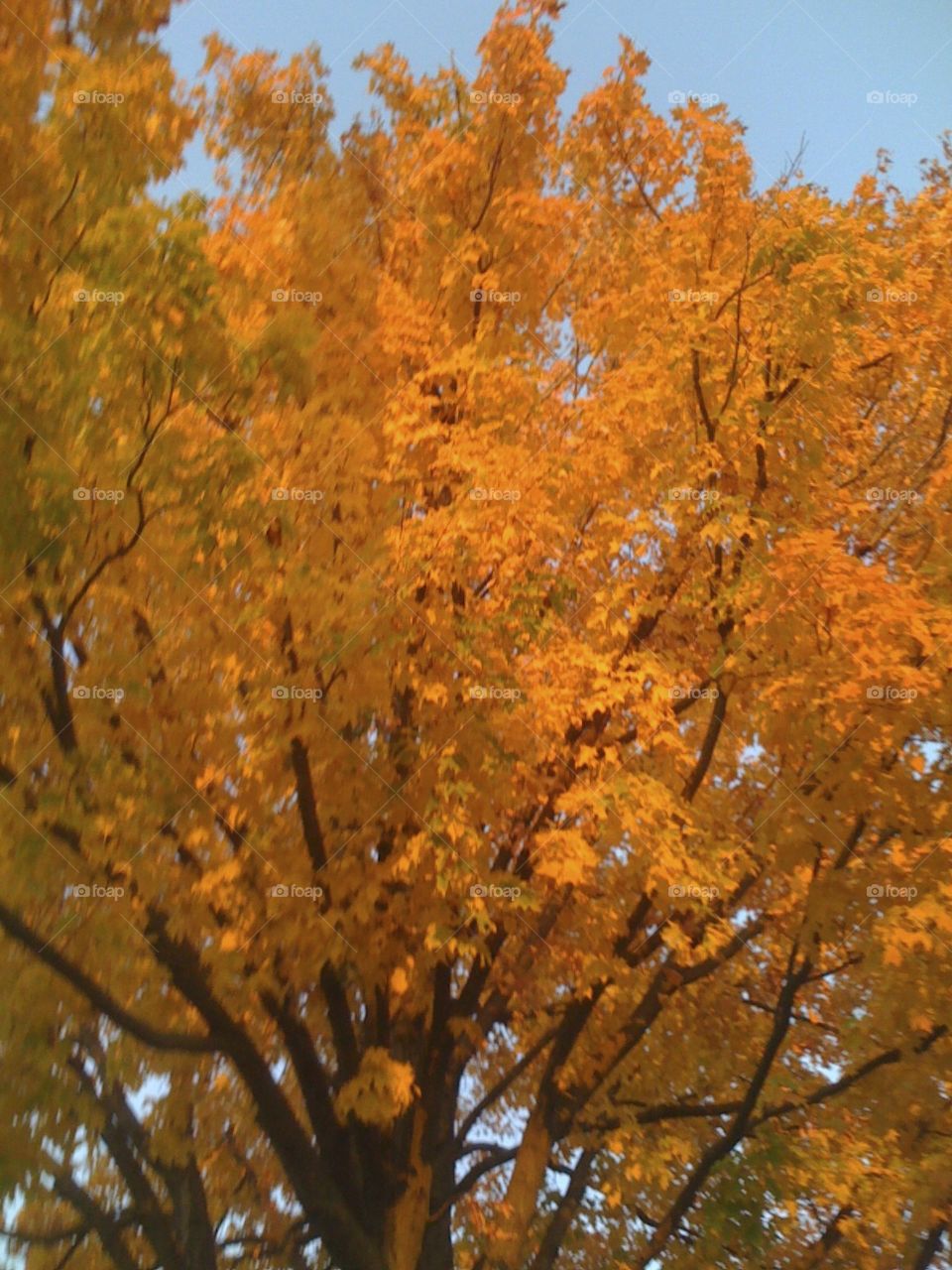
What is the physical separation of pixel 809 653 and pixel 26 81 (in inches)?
190

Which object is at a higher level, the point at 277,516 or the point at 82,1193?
the point at 277,516

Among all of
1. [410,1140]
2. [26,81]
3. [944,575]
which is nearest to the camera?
[26,81]

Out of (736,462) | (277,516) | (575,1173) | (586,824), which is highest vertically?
(736,462)

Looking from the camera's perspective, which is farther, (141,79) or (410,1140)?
(410,1140)

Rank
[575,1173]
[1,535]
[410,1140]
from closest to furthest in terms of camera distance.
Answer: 1. [1,535]
2. [410,1140]
3. [575,1173]

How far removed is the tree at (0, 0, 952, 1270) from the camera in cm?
422

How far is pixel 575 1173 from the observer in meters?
6.27

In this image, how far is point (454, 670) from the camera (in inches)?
200

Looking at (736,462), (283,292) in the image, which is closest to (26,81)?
(283,292)

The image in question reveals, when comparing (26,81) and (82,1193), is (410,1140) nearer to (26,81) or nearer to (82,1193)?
(82,1193)

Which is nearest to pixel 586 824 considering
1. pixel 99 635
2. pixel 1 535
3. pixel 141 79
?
pixel 99 635

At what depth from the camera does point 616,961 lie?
5094mm

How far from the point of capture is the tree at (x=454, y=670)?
422cm

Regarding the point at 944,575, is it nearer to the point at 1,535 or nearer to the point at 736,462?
the point at 736,462
